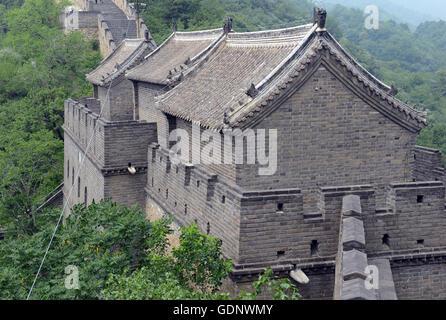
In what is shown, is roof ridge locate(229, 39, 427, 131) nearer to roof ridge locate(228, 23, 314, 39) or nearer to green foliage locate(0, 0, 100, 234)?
roof ridge locate(228, 23, 314, 39)

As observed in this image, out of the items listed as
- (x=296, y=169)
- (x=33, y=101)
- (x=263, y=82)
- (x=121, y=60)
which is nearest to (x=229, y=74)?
(x=263, y=82)

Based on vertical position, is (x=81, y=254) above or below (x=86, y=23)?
below

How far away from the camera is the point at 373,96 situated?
52.7 ft

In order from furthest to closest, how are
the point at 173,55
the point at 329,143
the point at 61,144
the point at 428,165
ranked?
the point at 61,144 < the point at 173,55 < the point at 428,165 < the point at 329,143

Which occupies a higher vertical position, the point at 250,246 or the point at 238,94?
the point at 238,94

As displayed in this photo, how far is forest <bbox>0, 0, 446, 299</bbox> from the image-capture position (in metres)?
12.3

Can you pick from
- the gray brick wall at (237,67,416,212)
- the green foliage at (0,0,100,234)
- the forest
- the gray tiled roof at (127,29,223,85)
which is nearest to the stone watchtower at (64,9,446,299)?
the gray brick wall at (237,67,416,212)

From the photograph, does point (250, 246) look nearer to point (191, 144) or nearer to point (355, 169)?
point (355, 169)

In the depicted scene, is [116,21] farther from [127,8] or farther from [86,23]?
[86,23]

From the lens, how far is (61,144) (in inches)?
1353

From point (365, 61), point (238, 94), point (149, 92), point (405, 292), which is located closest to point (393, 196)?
point (405, 292)

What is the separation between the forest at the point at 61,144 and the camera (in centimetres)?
1229
